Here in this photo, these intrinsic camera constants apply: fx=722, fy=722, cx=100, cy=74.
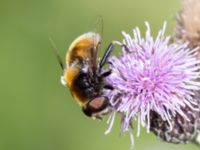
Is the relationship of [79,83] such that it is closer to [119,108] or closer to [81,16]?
[119,108]

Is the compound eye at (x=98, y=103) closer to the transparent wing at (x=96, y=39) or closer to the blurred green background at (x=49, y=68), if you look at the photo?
the transparent wing at (x=96, y=39)

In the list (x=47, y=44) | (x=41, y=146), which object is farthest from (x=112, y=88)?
(x=47, y=44)

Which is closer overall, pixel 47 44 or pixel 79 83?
pixel 79 83

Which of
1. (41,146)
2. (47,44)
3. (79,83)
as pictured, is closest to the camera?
(79,83)

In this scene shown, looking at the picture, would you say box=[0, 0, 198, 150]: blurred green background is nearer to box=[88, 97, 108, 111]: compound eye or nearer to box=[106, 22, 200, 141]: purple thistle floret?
box=[106, 22, 200, 141]: purple thistle floret

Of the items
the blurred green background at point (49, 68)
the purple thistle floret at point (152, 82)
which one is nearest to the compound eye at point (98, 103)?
the purple thistle floret at point (152, 82)

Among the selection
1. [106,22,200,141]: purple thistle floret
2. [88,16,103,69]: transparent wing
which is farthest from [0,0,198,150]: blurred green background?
[88,16,103,69]: transparent wing
